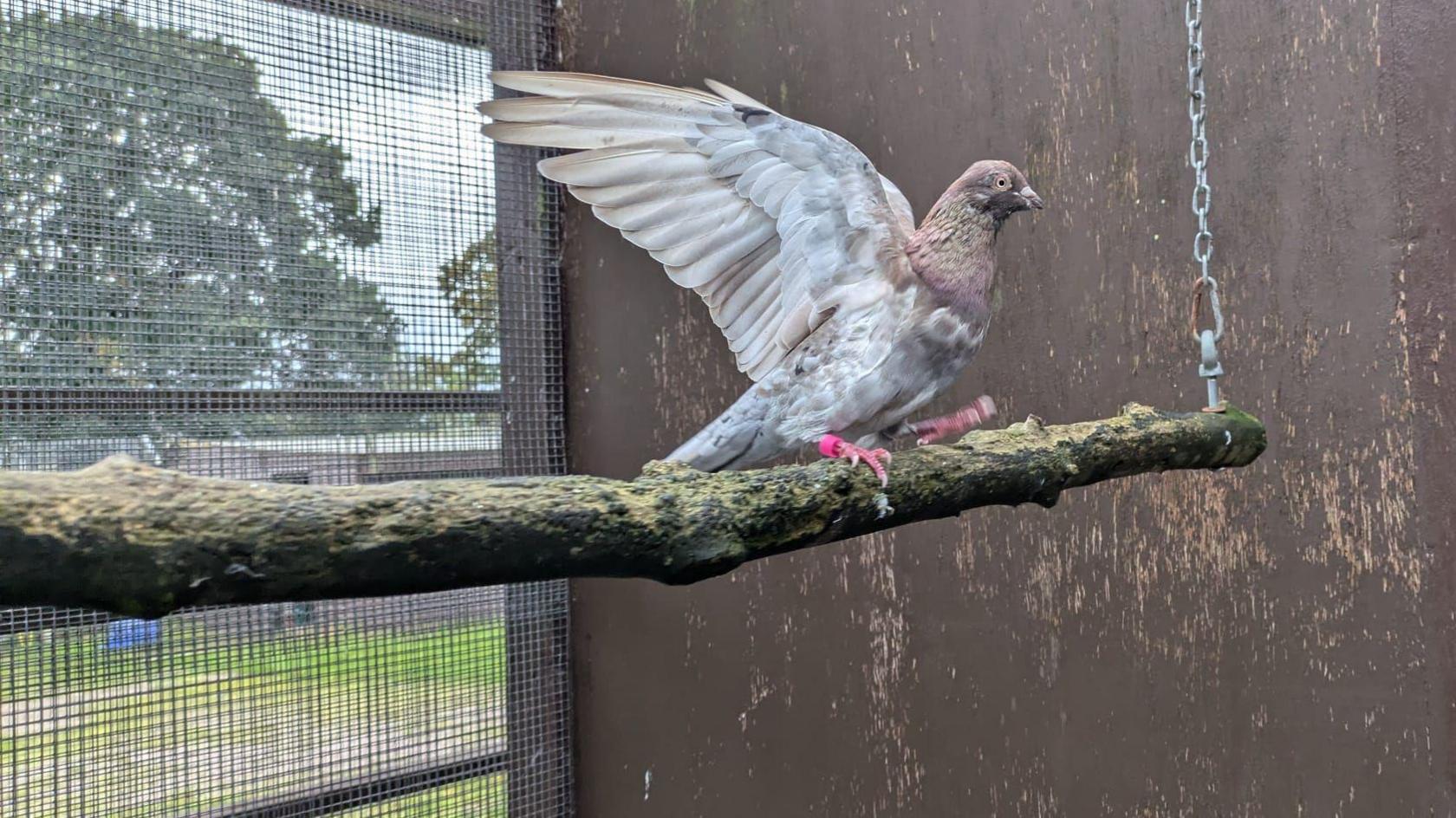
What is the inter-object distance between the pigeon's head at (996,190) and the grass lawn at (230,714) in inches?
67.7

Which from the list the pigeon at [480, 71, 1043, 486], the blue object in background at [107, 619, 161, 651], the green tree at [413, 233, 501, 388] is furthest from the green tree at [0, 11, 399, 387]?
the pigeon at [480, 71, 1043, 486]

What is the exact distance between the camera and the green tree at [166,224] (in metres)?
1.96

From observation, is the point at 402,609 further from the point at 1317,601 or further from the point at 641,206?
the point at 1317,601

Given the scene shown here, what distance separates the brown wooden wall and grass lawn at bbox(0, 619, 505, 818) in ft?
1.93

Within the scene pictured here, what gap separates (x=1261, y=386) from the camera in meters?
1.63

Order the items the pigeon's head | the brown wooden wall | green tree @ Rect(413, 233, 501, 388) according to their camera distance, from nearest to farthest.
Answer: the brown wooden wall → the pigeon's head → green tree @ Rect(413, 233, 501, 388)

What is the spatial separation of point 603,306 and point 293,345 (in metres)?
0.83

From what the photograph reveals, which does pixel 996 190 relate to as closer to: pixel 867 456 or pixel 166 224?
pixel 867 456

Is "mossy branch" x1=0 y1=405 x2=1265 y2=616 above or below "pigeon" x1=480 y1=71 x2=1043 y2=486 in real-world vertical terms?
below

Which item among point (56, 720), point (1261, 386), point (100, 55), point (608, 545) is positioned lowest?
point (56, 720)

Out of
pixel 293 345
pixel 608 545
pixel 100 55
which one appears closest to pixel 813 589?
pixel 293 345

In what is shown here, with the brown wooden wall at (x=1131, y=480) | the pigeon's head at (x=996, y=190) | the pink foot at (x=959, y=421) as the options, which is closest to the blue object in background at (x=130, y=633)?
the brown wooden wall at (x=1131, y=480)

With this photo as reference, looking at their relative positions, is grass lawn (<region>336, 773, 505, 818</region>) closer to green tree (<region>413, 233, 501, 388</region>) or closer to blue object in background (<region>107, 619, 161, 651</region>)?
blue object in background (<region>107, 619, 161, 651</region>)

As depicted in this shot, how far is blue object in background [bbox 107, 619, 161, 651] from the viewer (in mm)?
1998
